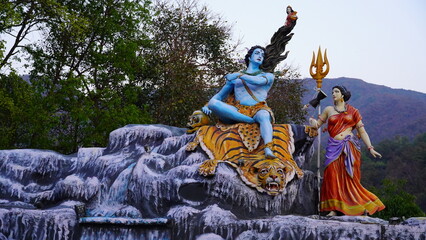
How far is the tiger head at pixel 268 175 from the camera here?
A: 742cm

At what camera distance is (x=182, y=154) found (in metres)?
8.26

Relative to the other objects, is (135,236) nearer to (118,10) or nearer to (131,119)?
(131,119)

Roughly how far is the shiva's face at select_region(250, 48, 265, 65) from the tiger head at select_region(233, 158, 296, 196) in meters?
1.82

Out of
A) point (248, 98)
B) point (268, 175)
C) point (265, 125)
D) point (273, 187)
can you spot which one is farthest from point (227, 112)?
point (273, 187)

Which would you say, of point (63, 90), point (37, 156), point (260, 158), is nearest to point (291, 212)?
point (260, 158)

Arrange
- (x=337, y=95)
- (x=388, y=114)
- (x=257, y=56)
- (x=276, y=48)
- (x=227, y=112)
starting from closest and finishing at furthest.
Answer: (x=337, y=95) → (x=227, y=112) → (x=257, y=56) → (x=276, y=48) → (x=388, y=114)

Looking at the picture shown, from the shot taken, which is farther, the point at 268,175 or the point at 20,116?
the point at 20,116

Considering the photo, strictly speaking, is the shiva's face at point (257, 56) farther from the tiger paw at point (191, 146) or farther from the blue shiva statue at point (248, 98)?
the tiger paw at point (191, 146)

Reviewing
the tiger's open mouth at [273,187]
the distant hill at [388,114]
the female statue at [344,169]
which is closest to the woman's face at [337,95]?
the female statue at [344,169]

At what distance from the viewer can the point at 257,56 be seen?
349 inches

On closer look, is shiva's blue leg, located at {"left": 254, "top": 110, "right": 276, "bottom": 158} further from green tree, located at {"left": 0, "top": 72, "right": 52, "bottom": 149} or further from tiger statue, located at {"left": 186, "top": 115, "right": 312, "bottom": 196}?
green tree, located at {"left": 0, "top": 72, "right": 52, "bottom": 149}

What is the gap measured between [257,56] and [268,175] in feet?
7.13

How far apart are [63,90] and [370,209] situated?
8177 millimetres

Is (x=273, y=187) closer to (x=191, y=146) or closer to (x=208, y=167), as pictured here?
(x=208, y=167)
